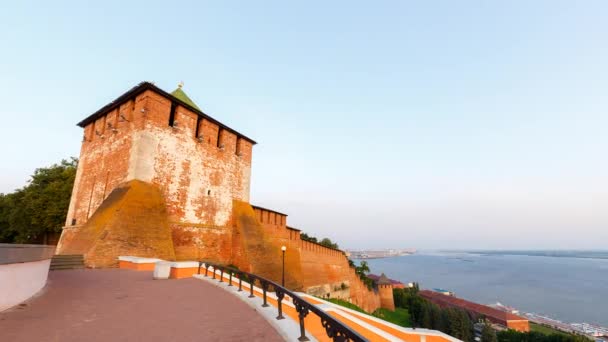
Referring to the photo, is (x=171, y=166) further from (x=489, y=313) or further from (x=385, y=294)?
(x=489, y=313)

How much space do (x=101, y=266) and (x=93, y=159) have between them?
8035 mm

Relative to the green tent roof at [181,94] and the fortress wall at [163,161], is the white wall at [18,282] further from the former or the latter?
the green tent roof at [181,94]

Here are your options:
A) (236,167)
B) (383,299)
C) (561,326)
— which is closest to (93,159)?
(236,167)

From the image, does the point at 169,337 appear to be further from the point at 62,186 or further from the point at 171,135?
the point at 62,186

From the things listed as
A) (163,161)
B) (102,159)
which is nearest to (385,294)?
(163,161)

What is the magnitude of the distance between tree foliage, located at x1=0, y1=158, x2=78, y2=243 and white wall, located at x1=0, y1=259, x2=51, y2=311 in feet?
64.6

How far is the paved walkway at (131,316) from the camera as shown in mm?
3271

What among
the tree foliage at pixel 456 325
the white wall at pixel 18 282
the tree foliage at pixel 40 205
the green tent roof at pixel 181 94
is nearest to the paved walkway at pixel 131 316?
the white wall at pixel 18 282

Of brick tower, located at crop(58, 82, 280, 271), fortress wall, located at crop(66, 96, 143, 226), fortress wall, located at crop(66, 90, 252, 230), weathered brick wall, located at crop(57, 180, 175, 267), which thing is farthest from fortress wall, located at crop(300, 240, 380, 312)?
fortress wall, located at crop(66, 96, 143, 226)

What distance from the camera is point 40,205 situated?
20.0m

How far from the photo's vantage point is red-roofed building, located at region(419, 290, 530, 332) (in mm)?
38156

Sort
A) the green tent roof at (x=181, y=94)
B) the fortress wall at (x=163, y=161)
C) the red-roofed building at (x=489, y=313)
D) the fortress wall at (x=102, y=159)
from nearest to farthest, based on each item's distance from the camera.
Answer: the fortress wall at (x=163, y=161)
the fortress wall at (x=102, y=159)
the green tent roof at (x=181, y=94)
the red-roofed building at (x=489, y=313)

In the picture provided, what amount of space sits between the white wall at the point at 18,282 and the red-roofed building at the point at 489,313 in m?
50.5

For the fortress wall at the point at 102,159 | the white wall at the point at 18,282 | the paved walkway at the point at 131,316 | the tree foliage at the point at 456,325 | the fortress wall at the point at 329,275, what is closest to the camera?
the paved walkway at the point at 131,316
